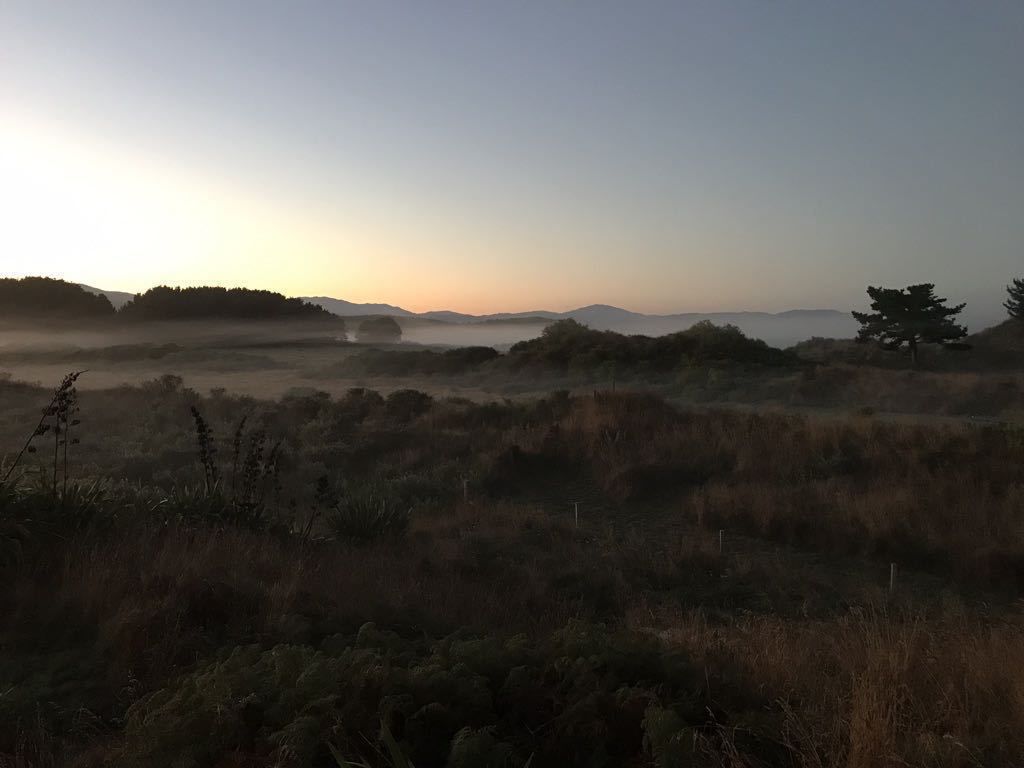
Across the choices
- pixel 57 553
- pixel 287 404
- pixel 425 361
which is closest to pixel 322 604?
pixel 57 553

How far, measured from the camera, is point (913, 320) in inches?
1718

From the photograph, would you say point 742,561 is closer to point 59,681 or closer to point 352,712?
point 352,712

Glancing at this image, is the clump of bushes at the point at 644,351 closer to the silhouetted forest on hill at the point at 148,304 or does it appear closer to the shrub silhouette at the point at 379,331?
the shrub silhouette at the point at 379,331

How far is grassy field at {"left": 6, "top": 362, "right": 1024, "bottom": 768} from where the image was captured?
9.56ft

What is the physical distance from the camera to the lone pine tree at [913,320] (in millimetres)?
43094

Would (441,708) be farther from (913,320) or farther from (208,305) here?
(913,320)

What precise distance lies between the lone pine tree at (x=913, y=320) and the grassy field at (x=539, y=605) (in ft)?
112

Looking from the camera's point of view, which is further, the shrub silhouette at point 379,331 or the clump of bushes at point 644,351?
the shrub silhouette at point 379,331

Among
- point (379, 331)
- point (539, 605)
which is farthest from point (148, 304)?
point (539, 605)

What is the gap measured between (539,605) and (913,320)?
4621cm

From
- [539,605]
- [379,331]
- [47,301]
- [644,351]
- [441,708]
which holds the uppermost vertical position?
[47,301]

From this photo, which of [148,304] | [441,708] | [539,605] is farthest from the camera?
[148,304]

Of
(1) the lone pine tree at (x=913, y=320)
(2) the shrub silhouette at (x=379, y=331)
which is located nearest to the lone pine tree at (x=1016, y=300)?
(1) the lone pine tree at (x=913, y=320)

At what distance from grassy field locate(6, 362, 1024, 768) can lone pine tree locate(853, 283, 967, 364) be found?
34.2m
